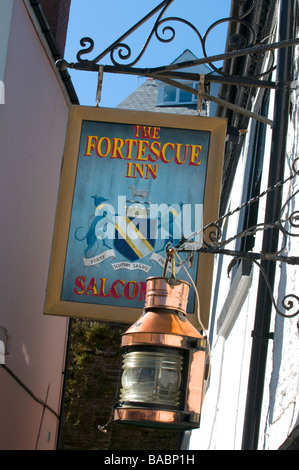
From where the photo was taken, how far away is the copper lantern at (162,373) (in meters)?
2.84

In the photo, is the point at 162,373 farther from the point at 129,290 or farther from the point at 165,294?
the point at 129,290

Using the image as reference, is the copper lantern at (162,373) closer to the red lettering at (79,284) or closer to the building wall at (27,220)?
the red lettering at (79,284)

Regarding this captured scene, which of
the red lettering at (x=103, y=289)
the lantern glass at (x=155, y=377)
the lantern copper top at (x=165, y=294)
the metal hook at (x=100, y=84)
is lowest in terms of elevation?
the lantern glass at (x=155, y=377)

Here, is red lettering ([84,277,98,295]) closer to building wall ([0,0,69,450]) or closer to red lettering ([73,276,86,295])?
red lettering ([73,276,86,295])

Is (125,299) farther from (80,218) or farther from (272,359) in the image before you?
(272,359)

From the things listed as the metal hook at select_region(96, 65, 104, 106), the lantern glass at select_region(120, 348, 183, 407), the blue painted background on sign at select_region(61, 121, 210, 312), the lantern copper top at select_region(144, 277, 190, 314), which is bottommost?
the lantern glass at select_region(120, 348, 183, 407)

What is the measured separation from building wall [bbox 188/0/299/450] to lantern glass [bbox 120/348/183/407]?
669 mm

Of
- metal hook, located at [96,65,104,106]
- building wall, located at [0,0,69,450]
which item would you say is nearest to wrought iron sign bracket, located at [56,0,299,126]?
metal hook, located at [96,65,104,106]

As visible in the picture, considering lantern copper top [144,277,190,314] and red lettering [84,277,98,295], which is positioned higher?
red lettering [84,277,98,295]

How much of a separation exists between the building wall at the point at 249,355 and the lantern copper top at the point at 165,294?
742 mm

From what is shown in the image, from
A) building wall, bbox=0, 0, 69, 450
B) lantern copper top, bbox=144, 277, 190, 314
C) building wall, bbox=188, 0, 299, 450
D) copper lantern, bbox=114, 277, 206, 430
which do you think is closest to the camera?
copper lantern, bbox=114, 277, 206, 430

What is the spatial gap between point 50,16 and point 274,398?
309 inches

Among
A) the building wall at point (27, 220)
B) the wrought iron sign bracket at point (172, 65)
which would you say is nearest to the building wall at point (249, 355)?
the wrought iron sign bracket at point (172, 65)

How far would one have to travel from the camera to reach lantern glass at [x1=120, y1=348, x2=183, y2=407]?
9.33ft
